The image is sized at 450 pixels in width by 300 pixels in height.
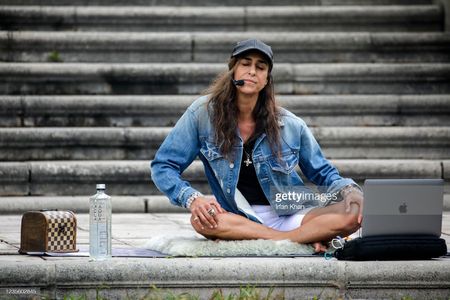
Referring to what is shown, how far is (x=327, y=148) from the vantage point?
9.12m

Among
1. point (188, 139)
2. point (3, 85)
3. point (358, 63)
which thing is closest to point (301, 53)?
point (358, 63)

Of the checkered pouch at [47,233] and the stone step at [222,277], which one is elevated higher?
the checkered pouch at [47,233]

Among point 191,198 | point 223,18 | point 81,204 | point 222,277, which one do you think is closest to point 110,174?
point 81,204

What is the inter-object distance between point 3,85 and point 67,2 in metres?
1.73

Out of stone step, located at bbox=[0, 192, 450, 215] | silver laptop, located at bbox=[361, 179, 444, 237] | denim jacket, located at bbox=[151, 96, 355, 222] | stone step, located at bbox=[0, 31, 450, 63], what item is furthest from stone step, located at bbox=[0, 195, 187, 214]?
silver laptop, located at bbox=[361, 179, 444, 237]

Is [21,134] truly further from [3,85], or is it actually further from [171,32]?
[171,32]

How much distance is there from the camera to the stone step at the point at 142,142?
8930mm

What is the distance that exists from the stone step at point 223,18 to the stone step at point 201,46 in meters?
0.31

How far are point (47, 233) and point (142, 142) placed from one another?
147 inches

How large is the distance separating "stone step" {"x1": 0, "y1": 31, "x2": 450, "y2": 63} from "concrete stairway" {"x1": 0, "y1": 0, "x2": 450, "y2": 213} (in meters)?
0.01

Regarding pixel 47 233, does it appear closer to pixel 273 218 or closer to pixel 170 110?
pixel 273 218

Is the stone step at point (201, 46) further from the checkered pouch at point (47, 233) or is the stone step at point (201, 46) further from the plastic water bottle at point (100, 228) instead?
the plastic water bottle at point (100, 228)

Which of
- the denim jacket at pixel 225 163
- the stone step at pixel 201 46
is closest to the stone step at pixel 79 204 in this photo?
the stone step at pixel 201 46

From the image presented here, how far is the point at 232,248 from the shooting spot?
17.4ft
